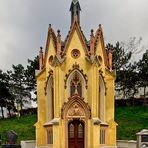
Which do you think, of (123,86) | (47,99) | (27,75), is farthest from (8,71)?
(47,99)

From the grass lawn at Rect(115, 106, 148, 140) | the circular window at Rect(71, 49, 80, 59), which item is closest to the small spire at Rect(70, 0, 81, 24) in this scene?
the circular window at Rect(71, 49, 80, 59)

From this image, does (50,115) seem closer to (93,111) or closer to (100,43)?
(93,111)

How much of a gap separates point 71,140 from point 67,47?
7164 millimetres

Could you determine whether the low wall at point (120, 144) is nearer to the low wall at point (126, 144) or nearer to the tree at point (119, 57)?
the low wall at point (126, 144)

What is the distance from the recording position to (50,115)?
3297cm

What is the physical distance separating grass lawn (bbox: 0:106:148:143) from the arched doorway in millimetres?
5232

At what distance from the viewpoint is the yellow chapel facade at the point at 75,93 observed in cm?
3128

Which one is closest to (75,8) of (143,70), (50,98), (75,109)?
(50,98)

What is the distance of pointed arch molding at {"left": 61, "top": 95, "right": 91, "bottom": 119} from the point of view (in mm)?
31375

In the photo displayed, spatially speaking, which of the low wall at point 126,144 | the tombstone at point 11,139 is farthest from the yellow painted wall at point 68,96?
the tombstone at point 11,139

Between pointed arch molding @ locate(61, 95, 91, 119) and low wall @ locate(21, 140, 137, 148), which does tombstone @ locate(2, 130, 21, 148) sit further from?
pointed arch molding @ locate(61, 95, 91, 119)

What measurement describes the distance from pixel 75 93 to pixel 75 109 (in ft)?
3.99

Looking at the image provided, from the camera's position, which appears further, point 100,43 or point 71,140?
point 100,43

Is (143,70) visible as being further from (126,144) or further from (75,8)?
(126,144)
